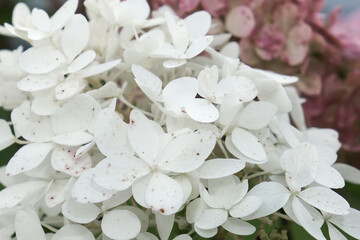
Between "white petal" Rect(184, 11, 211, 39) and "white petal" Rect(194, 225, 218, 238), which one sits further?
"white petal" Rect(184, 11, 211, 39)

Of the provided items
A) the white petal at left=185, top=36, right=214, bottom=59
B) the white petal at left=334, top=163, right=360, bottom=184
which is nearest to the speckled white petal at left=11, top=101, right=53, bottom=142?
the white petal at left=185, top=36, right=214, bottom=59

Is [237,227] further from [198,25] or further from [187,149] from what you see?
[198,25]

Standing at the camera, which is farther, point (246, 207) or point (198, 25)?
point (198, 25)

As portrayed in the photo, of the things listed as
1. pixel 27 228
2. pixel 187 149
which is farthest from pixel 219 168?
pixel 27 228

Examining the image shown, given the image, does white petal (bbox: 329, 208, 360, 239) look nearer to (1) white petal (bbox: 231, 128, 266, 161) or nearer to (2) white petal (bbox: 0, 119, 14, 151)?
(1) white petal (bbox: 231, 128, 266, 161)

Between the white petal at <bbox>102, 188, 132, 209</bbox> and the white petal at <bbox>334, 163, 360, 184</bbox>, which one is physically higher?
the white petal at <bbox>102, 188, 132, 209</bbox>

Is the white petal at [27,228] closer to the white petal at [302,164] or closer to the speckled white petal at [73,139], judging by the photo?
the speckled white petal at [73,139]
